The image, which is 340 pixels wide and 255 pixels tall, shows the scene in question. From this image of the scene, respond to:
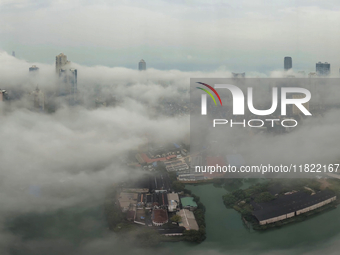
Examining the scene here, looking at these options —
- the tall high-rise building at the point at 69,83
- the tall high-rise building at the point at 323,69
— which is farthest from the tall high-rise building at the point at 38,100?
the tall high-rise building at the point at 323,69

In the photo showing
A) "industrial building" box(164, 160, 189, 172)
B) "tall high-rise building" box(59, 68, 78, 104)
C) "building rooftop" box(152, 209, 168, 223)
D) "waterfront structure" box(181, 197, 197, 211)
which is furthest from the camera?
"tall high-rise building" box(59, 68, 78, 104)

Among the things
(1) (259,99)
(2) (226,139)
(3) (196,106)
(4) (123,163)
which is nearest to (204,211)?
(4) (123,163)

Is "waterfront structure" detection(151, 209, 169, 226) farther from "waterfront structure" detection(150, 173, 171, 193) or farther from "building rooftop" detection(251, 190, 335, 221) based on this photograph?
"building rooftop" detection(251, 190, 335, 221)

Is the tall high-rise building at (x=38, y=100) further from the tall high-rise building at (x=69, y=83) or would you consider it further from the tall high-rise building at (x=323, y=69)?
the tall high-rise building at (x=323, y=69)

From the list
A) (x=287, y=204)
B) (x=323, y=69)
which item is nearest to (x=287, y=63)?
(x=323, y=69)

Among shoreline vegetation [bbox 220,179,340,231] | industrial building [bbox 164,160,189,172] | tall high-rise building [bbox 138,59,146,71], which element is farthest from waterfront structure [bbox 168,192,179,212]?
tall high-rise building [bbox 138,59,146,71]

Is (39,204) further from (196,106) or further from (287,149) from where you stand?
(196,106)
